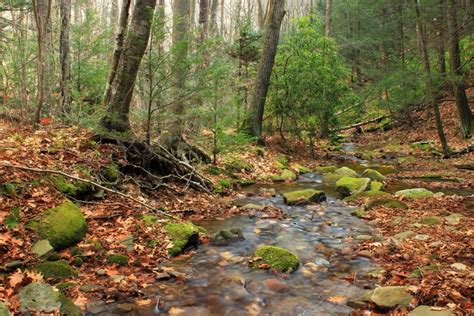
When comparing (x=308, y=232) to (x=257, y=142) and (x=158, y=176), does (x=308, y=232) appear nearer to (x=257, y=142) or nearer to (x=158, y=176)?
(x=158, y=176)

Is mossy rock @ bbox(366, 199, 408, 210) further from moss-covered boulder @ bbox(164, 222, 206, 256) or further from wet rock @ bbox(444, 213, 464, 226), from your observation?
moss-covered boulder @ bbox(164, 222, 206, 256)

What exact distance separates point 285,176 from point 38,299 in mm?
8051

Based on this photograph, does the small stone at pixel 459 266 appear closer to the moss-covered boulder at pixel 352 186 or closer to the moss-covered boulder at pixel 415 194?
the moss-covered boulder at pixel 415 194

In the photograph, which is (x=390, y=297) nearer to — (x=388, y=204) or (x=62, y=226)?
(x=62, y=226)

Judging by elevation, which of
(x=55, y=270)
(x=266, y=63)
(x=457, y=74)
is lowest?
(x=55, y=270)

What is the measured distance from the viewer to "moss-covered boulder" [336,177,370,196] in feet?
29.2

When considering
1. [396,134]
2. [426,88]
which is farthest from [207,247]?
[396,134]

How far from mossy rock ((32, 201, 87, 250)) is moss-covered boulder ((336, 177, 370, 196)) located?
19.9 feet

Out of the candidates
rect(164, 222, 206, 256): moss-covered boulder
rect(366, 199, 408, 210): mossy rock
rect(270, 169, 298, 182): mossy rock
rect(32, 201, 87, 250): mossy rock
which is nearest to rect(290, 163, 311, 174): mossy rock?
rect(270, 169, 298, 182): mossy rock

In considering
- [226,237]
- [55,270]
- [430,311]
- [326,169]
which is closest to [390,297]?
[430,311]

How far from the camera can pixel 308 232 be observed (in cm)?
618

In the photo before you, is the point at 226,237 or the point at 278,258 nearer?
the point at 278,258

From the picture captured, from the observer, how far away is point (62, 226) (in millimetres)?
4512

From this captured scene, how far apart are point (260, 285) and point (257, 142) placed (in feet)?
29.5
